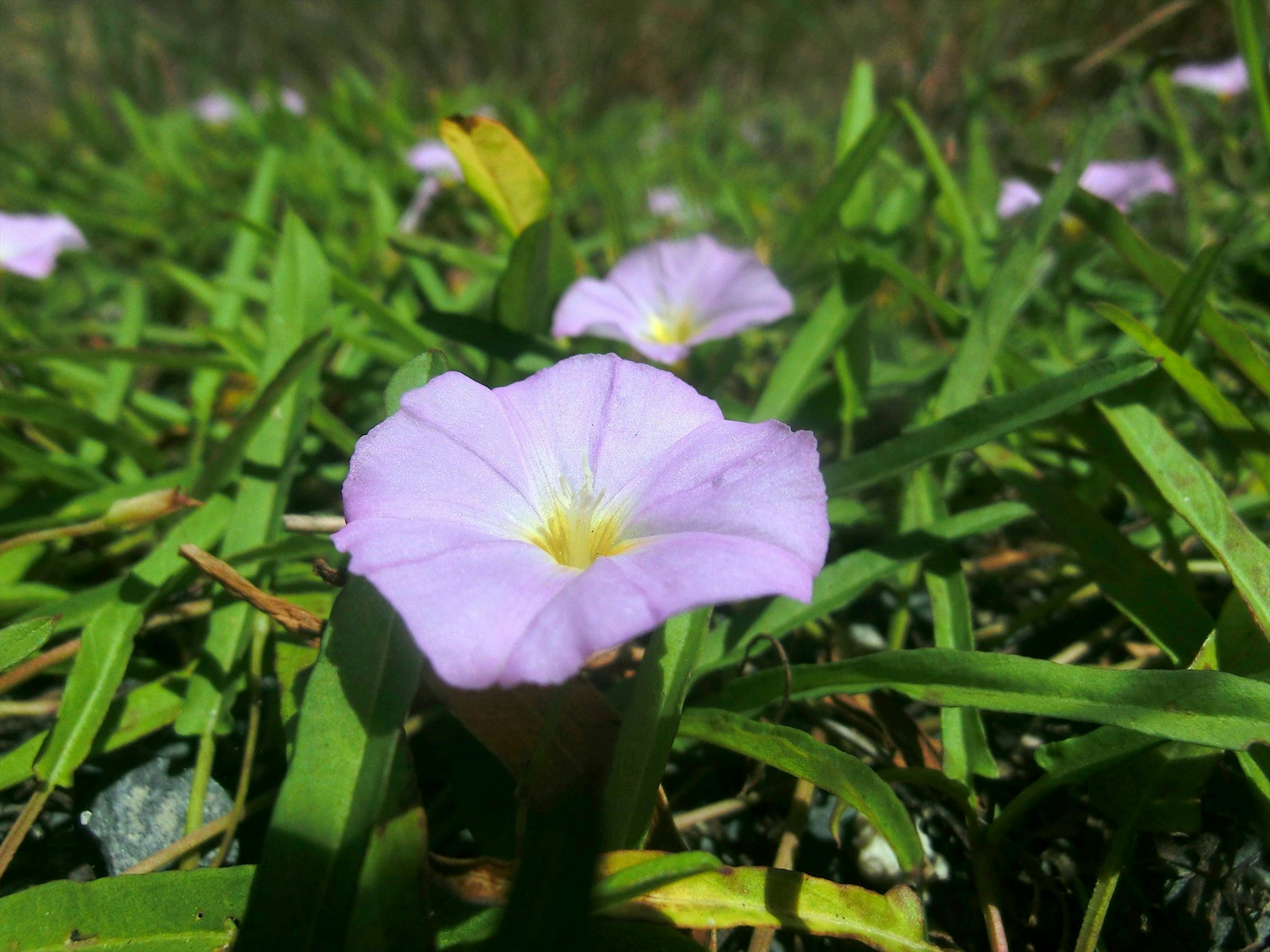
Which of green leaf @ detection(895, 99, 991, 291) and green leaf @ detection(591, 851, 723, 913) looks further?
green leaf @ detection(895, 99, 991, 291)

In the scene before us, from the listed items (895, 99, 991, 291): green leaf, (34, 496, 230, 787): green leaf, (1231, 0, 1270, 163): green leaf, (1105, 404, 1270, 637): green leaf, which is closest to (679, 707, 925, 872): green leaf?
(1105, 404, 1270, 637): green leaf

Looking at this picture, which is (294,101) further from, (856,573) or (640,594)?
(640,594)

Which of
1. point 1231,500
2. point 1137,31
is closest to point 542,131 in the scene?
point 1137,31

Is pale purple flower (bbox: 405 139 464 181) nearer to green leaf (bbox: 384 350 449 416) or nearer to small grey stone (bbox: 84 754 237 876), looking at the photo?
green leaf (bbox: 384 350 449 416)

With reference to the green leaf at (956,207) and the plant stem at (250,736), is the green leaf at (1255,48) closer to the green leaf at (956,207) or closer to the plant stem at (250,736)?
the green leaf at (956,207)

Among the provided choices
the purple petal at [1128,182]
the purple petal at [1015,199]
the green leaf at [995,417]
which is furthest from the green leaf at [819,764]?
the purple petal at [1128,182]
